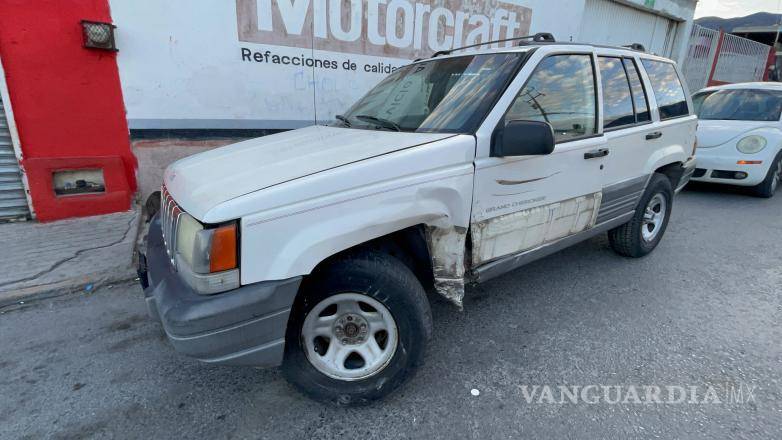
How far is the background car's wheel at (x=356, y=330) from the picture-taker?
1.97 metres

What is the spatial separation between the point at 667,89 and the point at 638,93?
696mm

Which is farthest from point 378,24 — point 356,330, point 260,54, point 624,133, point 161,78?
point 356,330

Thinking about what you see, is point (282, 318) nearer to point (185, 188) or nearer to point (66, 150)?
point (185, 188)

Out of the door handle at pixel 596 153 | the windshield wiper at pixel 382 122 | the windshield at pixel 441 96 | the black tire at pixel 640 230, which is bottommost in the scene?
the black tire at pixel 640 230

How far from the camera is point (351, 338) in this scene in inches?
84.0

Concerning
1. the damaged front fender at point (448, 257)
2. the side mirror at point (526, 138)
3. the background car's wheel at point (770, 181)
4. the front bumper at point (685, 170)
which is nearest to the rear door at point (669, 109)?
the front bumper at point (685, 170)

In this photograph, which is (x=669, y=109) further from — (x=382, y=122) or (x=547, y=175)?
(x=382, y=122)

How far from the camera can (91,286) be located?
3.40 metres

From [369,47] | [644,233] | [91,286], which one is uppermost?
[369,47]

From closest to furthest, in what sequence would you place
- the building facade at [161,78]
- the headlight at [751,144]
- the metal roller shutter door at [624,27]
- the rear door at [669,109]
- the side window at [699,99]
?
the rear door at [669,109], the building facade at [161,78], the headlight at [751,144], the side window at [699,99], the metal roller shutter door at [624,27]

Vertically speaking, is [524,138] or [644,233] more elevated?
[524,138]

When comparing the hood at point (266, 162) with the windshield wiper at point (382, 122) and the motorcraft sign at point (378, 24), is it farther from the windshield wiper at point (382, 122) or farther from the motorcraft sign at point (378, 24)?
the motorcraft sign at point (378, 24)

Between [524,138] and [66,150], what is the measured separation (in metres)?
5.08

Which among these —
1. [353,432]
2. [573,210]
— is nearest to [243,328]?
[353,432]
